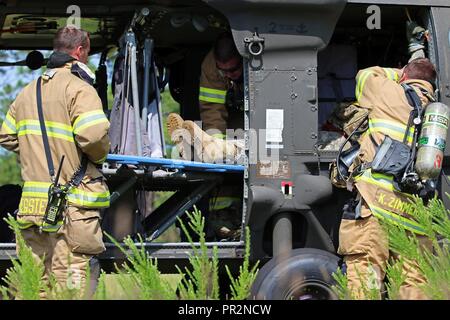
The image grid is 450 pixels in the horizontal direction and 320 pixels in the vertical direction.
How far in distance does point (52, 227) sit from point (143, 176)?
0.97m

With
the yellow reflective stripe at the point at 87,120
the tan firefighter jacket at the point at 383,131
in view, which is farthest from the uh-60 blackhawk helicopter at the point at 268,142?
the yellow reflective stripe at the point at 87,120

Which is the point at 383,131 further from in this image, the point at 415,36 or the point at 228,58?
the point at 228,58

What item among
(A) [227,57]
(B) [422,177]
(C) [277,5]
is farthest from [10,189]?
(B) [422,177]

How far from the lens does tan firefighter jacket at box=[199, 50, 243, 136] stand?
23.4ft

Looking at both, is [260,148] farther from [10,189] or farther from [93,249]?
[10,189]

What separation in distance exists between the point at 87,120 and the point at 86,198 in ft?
1.54

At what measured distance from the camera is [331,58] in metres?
7.66

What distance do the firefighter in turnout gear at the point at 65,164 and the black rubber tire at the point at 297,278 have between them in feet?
3.56

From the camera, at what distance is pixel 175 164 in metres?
6.39

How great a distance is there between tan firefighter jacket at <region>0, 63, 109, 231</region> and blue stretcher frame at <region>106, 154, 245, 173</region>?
0.35 metres

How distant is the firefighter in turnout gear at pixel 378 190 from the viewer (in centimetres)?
608

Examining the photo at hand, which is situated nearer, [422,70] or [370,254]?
[370,254]

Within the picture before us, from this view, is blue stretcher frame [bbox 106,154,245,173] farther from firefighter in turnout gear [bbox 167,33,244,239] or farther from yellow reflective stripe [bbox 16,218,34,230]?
yellow reflective stripe [bbox 16,218,34,230]

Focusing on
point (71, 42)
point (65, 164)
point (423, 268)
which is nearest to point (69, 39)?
point (71, 42)
